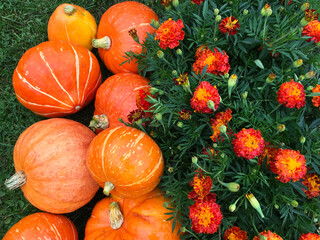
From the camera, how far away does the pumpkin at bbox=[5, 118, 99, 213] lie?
1.94 m

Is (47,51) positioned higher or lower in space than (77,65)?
higher

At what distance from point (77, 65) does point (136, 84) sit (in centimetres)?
50

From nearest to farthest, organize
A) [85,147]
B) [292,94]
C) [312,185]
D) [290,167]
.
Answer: [290,167] < [292,94] < [312,185] < [85,147]

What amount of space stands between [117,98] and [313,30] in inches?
53.8

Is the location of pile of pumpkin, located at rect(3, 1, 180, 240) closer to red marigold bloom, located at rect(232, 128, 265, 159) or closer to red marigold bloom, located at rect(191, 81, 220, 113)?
red marigold bloom, located at rect(191, 81, 220, 113)

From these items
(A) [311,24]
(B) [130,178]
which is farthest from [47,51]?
(A) [311,24]

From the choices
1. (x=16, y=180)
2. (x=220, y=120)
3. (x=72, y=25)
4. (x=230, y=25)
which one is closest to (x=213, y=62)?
(x=230, y=25)

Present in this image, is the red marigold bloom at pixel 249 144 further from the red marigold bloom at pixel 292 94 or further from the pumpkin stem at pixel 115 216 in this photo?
the pumpkin stem at pixel 115 216

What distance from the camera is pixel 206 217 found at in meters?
1.29

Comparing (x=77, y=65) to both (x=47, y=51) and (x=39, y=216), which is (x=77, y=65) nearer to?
(x=47, y=51)

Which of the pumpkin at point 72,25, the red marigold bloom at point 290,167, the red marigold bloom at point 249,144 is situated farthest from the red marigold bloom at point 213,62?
the pumpkin at point 72,25

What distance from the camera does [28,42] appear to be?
276 cm

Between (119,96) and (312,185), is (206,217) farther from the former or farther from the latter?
(119,96)

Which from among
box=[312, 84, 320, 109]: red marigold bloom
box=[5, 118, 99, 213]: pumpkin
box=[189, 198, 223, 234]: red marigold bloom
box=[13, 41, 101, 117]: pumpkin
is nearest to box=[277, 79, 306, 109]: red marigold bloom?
box=[312, 84, 320, 109]: red marigold bloom
